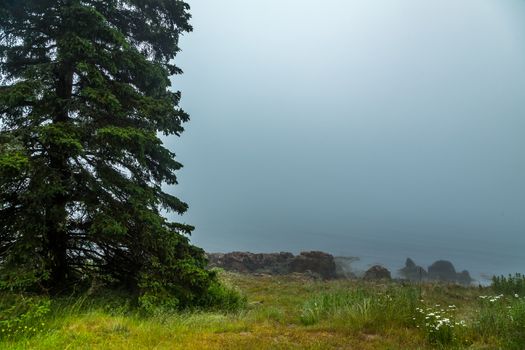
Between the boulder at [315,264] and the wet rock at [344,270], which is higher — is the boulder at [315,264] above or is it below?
above

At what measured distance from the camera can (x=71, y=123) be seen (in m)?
7.87

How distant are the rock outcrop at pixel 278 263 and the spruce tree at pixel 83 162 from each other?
26.1 metres

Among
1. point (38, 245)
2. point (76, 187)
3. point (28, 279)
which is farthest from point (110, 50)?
point (28, 279)

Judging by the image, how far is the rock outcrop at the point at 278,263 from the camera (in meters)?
35.2

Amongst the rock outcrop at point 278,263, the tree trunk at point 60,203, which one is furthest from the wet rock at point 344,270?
the tree trunk at point 60,203

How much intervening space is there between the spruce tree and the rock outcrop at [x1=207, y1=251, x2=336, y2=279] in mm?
26116

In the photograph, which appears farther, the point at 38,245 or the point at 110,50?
the point at 110,50

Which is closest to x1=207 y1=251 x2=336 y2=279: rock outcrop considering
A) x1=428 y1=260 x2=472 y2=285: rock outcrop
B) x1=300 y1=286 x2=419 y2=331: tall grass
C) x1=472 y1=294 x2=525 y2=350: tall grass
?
x1=300 y1=286 x2=419 y2=331: tall grass

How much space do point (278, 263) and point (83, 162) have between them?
30.4m

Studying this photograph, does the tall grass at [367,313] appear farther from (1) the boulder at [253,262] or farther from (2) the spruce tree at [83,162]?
(1) the boulder at [253,262]

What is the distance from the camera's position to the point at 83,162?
8531 millimetres

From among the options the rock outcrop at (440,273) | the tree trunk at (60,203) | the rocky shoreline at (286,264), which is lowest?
the rock outcrop at (440,273)

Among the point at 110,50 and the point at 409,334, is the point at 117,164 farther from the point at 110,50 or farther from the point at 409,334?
the point at 409,334

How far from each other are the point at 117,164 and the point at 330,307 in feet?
19.6
